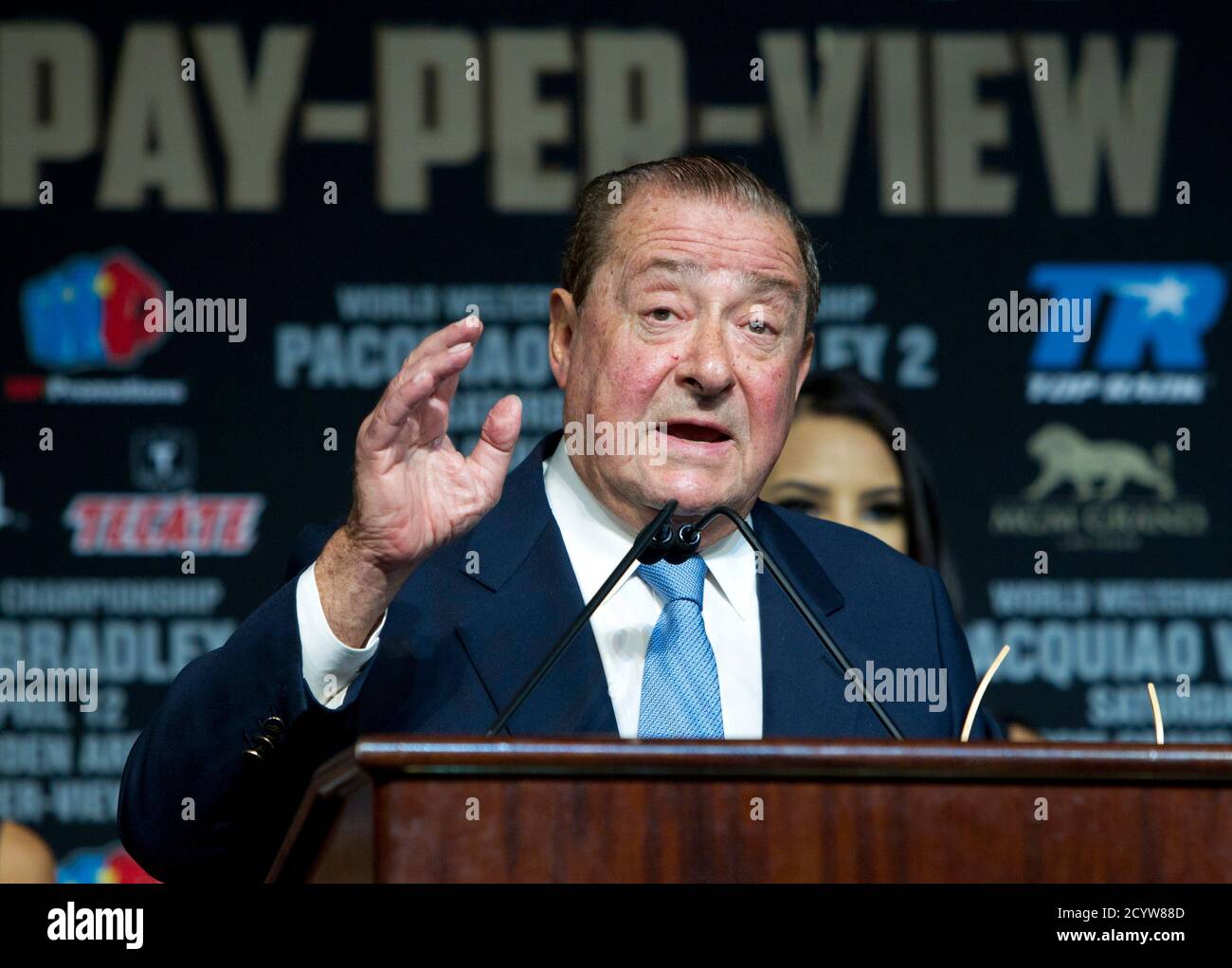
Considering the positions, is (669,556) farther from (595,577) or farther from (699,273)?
(699,273)

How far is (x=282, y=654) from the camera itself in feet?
5.95

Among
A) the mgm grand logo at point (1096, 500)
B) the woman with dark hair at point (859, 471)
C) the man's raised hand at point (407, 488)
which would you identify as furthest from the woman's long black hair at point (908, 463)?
the man's raised hand at point (407, 488)

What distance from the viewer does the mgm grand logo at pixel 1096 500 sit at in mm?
3781

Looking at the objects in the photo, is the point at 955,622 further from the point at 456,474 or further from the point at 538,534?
the point at 456,474

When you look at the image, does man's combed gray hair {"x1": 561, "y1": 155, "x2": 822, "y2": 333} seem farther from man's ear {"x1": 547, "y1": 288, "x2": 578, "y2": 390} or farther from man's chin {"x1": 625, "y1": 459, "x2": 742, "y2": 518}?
man's chin {"x1": 625, "y1": 459, "x2": 742, "y2": 518}

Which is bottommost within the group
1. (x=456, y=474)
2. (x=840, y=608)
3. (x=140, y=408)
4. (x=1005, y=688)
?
(x=1005, y=688)

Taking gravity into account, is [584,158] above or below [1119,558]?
above

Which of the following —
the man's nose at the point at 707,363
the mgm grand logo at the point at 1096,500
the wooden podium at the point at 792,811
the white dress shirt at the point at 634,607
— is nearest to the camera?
the wooden podium at the point at 792,811

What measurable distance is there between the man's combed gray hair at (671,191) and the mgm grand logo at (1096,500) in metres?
1.47

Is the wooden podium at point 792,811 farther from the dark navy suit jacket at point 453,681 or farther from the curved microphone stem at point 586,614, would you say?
the dark navy suit jacket at point 453,681

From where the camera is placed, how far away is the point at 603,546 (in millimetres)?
2291
